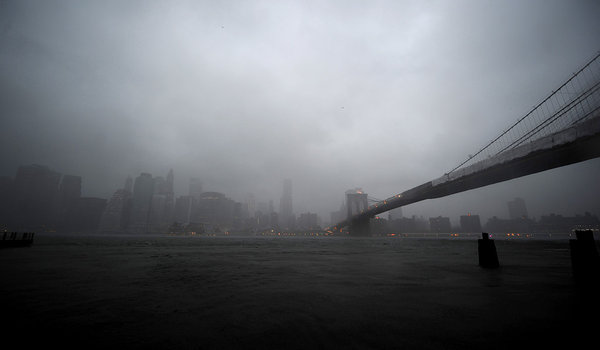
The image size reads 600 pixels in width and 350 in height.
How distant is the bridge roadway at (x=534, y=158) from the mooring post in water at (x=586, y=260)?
29788 millimetres

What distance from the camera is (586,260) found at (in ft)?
20.9

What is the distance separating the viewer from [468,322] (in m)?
3.28

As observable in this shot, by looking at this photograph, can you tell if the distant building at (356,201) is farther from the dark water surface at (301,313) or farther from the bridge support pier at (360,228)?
the dark water surface at (301,313)

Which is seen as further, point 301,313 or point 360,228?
point 360,228

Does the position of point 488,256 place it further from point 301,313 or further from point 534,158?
point 534,158

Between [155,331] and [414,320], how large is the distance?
3529mm

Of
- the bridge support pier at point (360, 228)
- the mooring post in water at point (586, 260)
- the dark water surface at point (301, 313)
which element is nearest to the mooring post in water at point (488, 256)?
the mooring post in water at point (586, 260)

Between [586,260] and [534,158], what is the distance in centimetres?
3640

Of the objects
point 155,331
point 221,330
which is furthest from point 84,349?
point 221,330

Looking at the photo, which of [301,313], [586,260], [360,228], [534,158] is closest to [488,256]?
[586,260]

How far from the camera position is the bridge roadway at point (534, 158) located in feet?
87.3

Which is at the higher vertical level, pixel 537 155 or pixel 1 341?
pixel 537 155

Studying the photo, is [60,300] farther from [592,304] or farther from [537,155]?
[537,155]

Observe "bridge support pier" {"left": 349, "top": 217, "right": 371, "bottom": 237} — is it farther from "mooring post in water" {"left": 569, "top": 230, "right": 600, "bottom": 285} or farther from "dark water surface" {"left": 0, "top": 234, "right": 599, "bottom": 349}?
"dark water surface" {"left": 0, "top": 234, "right": 599, "bottom": 349}
